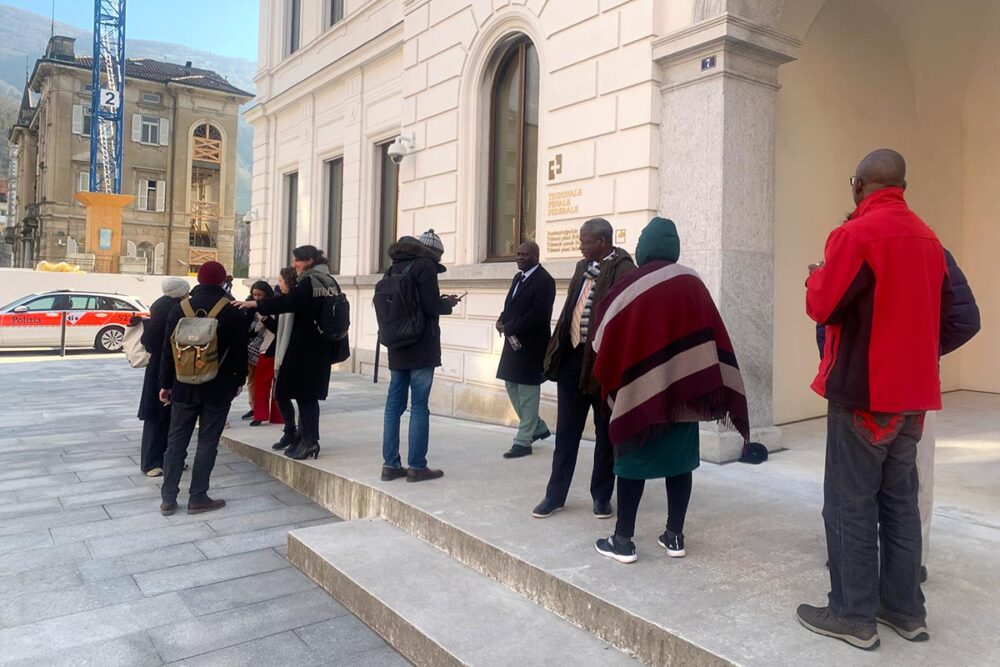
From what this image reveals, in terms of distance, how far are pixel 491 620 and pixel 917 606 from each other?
1.73 m

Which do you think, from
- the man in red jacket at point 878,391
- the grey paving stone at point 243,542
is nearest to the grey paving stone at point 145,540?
the grey paving stone at point 243,542

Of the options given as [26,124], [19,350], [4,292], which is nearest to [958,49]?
[19,350]

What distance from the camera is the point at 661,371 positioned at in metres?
3.34

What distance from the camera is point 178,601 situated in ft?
12.6

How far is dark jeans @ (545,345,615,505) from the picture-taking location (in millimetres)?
4258

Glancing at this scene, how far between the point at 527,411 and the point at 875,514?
3.70 m

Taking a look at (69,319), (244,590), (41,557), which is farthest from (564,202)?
(69,319)

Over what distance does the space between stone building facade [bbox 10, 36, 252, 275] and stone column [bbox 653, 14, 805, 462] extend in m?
45.4

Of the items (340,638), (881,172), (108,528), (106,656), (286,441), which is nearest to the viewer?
(881,172)

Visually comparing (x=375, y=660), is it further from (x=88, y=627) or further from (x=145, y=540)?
(x=145, y=540)

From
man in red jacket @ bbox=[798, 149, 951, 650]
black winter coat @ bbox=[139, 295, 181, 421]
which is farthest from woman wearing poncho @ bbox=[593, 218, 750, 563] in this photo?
black winter coat @ bbox=[139, 295, 181, 421]

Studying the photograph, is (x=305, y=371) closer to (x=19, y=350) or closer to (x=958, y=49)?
(x=958, y=49)

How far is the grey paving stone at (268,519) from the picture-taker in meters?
5.07

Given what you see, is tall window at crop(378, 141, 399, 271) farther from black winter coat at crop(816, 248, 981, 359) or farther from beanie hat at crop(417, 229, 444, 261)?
black winter coat at crop(816, 248, 981, 359)
